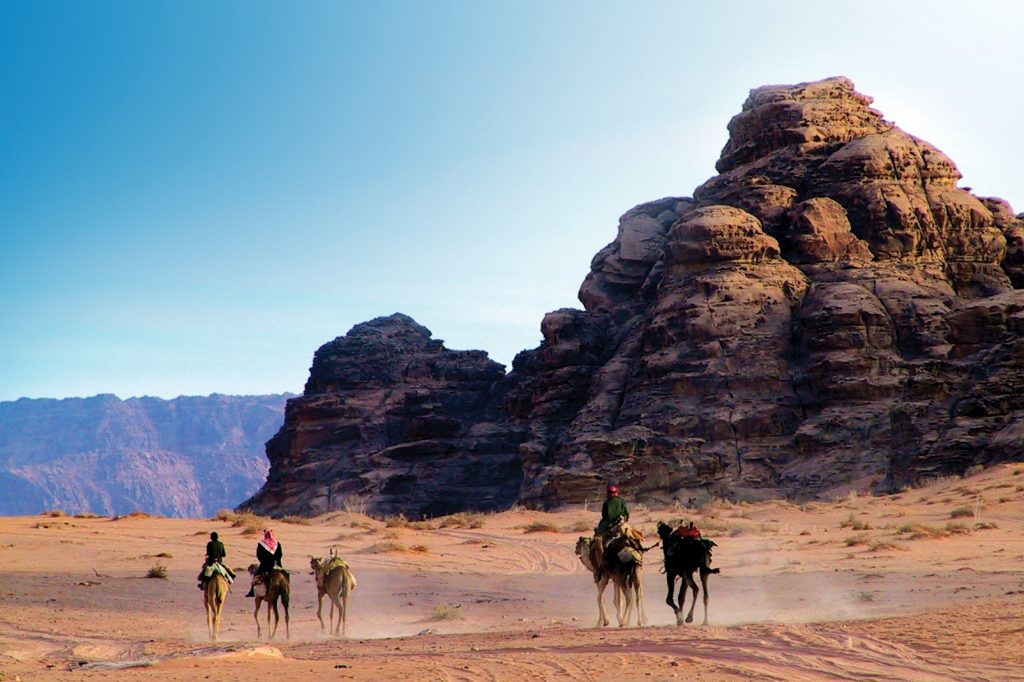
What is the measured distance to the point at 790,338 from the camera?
5519cm

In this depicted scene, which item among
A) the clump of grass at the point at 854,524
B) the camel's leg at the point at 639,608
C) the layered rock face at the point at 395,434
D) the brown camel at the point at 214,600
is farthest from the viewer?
the layered rock face at the point at 395,434

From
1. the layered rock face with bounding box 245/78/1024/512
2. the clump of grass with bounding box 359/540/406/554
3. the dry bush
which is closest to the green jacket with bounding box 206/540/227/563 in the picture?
the clump of grass with bounding box 359/540/406/554

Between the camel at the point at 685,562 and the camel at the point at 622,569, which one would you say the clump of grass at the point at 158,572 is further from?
the camel at the point at 685,562

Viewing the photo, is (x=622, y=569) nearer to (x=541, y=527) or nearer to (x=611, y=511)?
(x=611, y=511)

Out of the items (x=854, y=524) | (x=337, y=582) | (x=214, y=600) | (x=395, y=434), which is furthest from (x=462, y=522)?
(x=395, y=434)

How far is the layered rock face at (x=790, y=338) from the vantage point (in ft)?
162

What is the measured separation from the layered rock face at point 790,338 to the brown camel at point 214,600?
3352 cm

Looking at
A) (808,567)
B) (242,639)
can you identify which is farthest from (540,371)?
(242,639)

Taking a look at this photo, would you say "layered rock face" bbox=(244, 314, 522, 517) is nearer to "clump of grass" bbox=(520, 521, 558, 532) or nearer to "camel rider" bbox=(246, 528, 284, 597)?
"clump of grass" bbox=(520, 521, 558, 532)

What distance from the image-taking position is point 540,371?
7012 cm

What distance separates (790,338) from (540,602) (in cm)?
3555

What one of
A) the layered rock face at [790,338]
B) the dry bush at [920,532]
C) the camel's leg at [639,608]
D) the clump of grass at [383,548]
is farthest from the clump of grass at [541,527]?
the camel's leg at [639,608]

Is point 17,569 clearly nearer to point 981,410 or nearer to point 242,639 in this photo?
point 242,639

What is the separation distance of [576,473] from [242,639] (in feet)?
113
